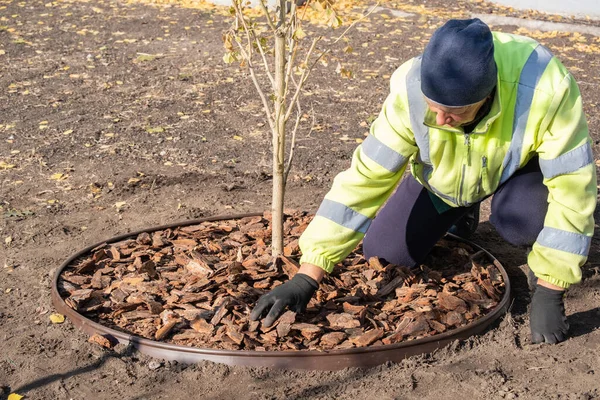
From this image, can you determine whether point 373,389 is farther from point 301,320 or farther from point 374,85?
point 374,85

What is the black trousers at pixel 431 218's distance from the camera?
3.65m

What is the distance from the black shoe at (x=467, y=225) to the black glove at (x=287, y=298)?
51.6 inches

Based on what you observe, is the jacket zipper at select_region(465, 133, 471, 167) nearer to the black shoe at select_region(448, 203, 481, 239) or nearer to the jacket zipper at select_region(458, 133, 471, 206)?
the jacket zipper at select_region(458, 133, 471, 206)

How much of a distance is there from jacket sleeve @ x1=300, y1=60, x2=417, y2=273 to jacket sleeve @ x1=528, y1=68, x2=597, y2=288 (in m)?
0.57

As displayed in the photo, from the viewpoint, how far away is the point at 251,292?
3.56m

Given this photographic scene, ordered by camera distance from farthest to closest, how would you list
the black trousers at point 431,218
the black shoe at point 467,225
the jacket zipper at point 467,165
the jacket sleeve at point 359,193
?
1. the black shoe at point 467,225
2. the black trousers at point 431,218
3. the jacket sleeve at point 359,193
4. the jacket zipper at point 467,165

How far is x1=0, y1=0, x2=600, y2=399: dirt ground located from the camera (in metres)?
3.14

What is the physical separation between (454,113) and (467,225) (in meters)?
1.58

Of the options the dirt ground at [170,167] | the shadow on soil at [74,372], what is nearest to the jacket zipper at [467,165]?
the dirt ground at [170,167]

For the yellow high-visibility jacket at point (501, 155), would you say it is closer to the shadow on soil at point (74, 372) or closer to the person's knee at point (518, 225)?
the person's knee at point (518, 225)

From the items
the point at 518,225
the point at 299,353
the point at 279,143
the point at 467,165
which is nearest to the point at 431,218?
the point at 518,225

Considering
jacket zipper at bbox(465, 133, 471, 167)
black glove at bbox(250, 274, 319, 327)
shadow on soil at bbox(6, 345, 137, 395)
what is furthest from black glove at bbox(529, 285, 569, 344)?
shadow on soil at bbox(6, 345, 137, 395)

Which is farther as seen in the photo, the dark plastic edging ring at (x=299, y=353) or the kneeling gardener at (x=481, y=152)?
the dark plastic edging ring at (x=299, y=353)

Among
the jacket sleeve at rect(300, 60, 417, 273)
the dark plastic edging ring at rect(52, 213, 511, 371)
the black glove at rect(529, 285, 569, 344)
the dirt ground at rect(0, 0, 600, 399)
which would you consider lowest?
the dirt ground at rect(0, 0, 600, 399)
